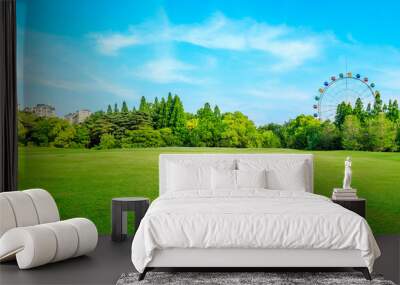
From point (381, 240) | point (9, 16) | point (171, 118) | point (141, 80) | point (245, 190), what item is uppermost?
point (9, 16)

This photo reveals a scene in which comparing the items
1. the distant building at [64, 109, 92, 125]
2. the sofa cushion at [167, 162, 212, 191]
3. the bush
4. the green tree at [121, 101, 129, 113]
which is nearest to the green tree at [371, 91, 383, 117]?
the sofa cushion at [167, 162, 212, 191]

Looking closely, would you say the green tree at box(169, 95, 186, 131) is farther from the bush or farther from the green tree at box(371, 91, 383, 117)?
the green tree at box(371, 91, 383, 117)

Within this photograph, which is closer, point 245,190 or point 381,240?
point 245,190

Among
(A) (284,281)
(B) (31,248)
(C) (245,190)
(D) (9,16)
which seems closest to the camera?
(A) (284,281)

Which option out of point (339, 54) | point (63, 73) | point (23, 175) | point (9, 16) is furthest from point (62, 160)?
point (339, 54)

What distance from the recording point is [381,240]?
7090 millimetres

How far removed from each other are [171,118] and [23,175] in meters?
2.03

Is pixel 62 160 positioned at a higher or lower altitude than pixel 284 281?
higher

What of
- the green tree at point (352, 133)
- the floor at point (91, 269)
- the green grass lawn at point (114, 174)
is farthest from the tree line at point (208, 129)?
the floor at point (91, 269)

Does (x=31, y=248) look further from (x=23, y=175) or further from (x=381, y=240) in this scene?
(x=381, y=240)

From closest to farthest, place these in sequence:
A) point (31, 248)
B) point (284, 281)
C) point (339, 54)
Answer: point (284, 281) < point (31, 248) < point (339, 54)

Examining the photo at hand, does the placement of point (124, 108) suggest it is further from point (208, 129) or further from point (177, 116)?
point (208, 129)

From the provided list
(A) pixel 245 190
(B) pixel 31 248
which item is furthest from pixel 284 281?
(B) pixel 31 248

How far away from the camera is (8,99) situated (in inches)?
274
